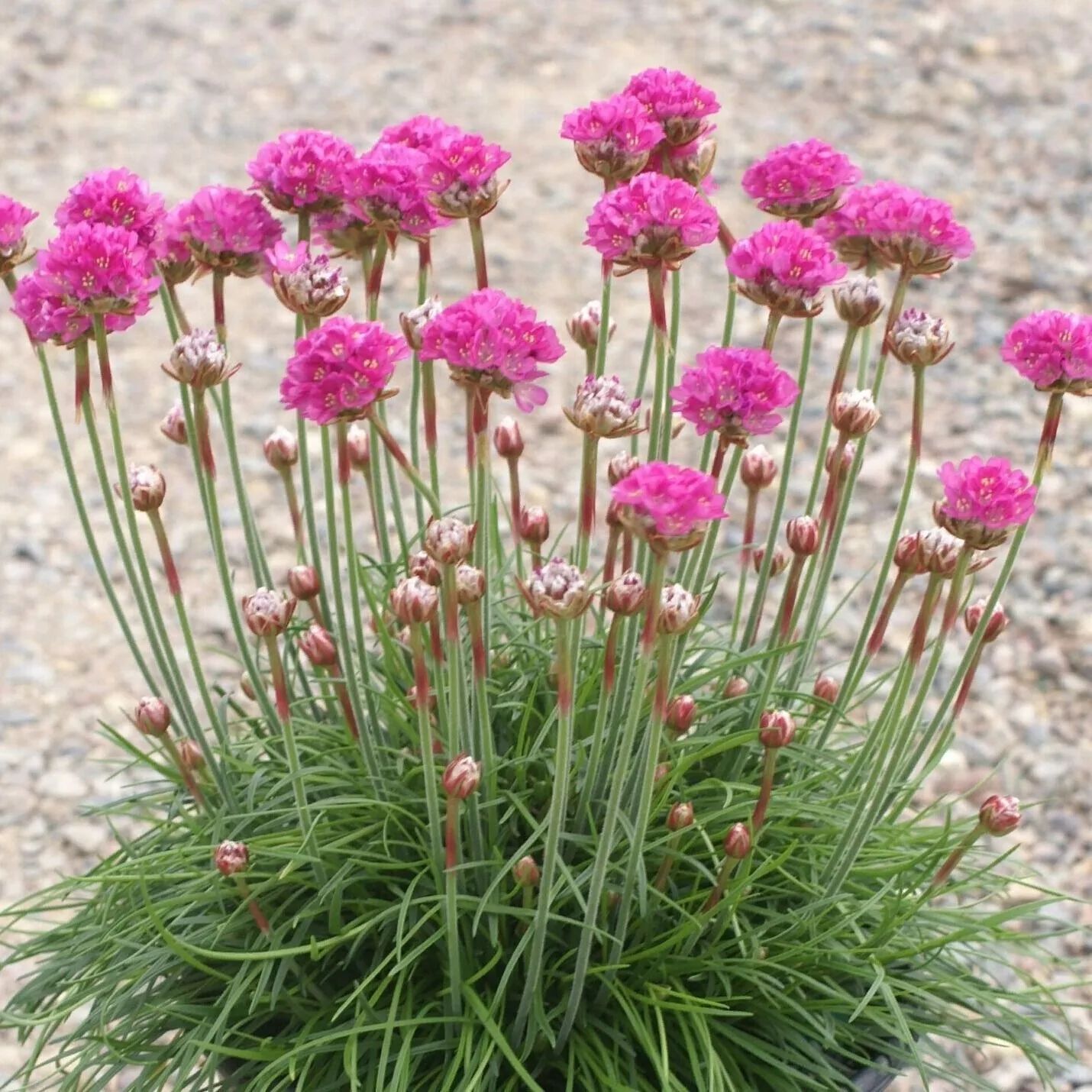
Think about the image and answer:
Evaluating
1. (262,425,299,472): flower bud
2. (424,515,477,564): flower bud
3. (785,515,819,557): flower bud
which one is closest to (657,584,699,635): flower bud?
(424,515,477,564): flower bud

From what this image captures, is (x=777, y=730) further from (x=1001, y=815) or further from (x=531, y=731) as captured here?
(x=531, y=731)

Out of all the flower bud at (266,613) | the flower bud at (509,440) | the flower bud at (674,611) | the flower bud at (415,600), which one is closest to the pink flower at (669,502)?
the flower bud at (674,611)

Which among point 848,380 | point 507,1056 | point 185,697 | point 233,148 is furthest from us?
point 233,148

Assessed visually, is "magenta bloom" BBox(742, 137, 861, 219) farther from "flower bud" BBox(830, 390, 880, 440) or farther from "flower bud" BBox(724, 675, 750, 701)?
"flower bud" BBox(724, 675, 750, 701)

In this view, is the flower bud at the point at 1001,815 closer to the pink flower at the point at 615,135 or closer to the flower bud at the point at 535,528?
the flower bud at the point at 535,528

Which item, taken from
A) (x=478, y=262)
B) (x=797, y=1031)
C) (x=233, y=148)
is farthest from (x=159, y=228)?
(x=233, y=148)

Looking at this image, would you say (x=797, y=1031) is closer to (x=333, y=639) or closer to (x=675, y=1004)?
(x=675, y=1004)
